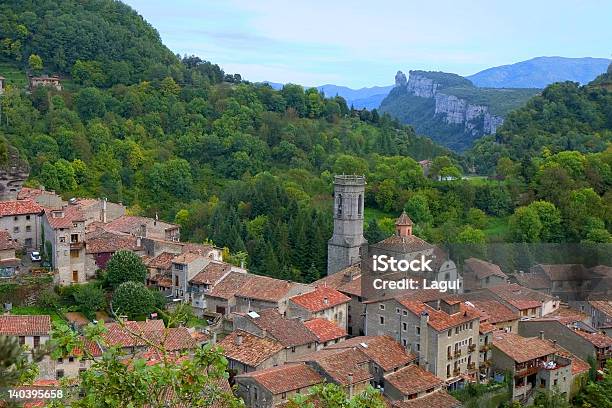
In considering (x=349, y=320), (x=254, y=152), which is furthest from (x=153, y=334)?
(x=254, y=152)

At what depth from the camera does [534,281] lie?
3934 cm

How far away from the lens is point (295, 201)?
169ft

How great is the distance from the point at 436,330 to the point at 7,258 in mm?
17580

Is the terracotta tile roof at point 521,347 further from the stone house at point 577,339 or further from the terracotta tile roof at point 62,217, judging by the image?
the terracotta tile roof at point 62,217

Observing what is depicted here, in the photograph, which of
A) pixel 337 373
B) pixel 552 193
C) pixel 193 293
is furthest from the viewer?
pixel 552 193

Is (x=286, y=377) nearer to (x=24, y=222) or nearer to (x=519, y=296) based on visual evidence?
(x=519, y=296)

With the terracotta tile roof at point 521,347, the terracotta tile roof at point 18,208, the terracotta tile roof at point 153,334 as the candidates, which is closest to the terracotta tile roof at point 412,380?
the terracotta tile roof at point 521,347

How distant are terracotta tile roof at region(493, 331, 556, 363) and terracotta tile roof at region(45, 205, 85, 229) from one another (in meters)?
18.2

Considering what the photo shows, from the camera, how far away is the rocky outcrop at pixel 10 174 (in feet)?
125

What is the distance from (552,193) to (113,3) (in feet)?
170

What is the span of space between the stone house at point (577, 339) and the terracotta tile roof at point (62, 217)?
20159 millimetres

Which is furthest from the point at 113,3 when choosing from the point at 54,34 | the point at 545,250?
the point at 545,250

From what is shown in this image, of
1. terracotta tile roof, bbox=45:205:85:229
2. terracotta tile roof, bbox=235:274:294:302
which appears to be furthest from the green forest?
terracotta tile roof, bbox=45:205:85:229

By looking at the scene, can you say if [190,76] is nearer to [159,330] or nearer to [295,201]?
[295,201]
